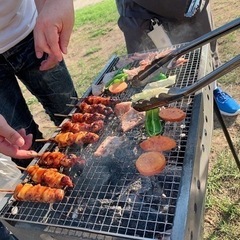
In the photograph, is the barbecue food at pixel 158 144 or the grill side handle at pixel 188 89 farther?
the barbecue food at pixel 158 144

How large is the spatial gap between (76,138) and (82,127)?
168mm

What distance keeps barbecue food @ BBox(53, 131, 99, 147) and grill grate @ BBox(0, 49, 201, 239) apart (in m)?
0.13

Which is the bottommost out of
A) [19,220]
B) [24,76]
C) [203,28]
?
[203,28]

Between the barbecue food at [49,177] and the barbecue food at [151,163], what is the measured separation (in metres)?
0.48

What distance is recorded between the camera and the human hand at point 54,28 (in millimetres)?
2006

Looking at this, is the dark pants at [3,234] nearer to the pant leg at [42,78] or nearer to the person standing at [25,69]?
the person standing at [25,69]

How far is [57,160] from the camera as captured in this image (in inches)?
94.7

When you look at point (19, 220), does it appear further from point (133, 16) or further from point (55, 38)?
point (133, 16)

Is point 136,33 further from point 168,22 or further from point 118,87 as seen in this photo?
point 118,87

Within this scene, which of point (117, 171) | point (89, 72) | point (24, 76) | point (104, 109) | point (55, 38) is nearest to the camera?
point (55, 38)

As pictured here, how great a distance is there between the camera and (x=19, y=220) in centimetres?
206

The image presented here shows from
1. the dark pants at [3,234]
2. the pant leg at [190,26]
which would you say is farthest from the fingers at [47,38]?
the pant leg at [190,26]

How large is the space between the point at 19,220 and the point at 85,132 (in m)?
0.86

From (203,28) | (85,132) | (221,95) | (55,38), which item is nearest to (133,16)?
(203,28)
